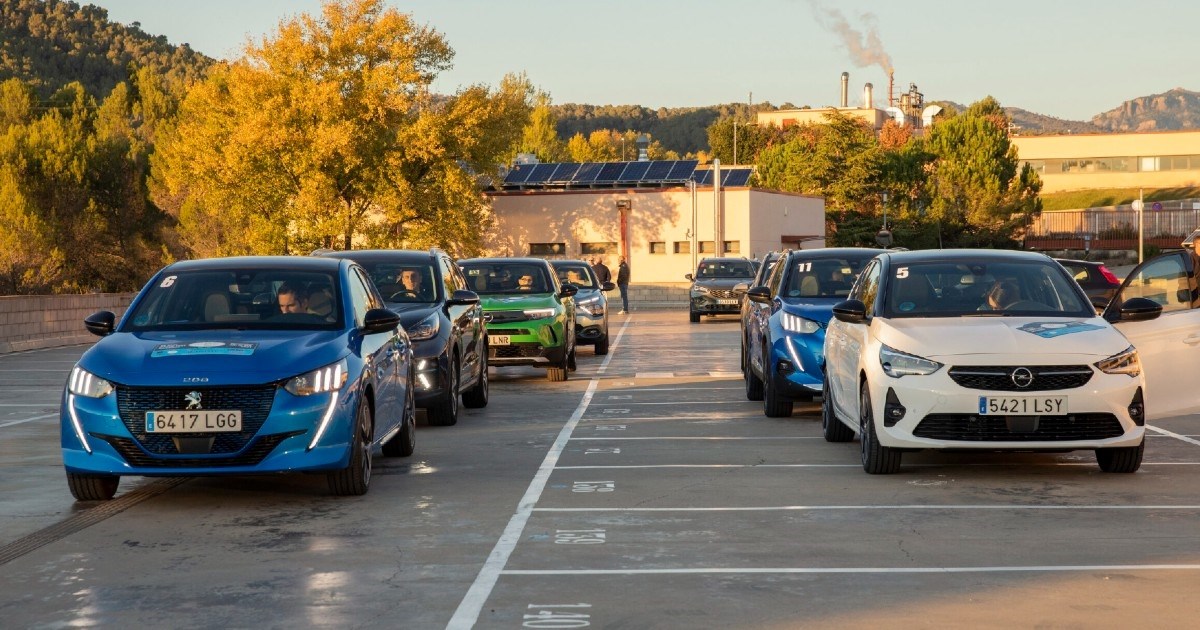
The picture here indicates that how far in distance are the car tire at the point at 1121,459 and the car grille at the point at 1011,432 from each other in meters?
0.50

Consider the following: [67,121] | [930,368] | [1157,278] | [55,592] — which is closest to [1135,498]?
[930,368]

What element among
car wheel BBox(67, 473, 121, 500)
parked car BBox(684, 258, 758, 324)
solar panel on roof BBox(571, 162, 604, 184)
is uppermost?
solar panel on roof BBox(571, 162, 604, 184)

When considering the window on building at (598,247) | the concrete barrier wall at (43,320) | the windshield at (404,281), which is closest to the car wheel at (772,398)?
the windshield at (404,281)

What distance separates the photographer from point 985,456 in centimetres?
1262

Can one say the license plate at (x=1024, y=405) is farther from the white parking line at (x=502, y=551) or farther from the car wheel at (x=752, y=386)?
the car wheel at (x=752, y=386)

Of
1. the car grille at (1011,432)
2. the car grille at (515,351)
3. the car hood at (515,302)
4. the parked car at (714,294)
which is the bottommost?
the parked car at (714,294)

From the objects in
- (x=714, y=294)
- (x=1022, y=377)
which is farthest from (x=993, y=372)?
(x=714, y=294)

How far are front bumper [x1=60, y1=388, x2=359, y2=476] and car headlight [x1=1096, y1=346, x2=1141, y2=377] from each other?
16.7ft

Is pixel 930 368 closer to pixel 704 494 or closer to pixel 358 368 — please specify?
pixel 704 494

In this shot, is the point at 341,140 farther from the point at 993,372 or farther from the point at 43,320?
the point at 993,372

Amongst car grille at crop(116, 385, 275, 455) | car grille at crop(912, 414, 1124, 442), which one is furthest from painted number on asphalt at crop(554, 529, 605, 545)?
car grille at crop(912, 414, 1124, 442)

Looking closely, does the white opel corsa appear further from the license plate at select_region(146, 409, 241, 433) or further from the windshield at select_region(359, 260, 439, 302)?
the windshield at select_region(359, 260, 439, 302)

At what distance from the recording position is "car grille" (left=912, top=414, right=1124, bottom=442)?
10.6 meters

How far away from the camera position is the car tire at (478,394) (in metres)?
17.7
